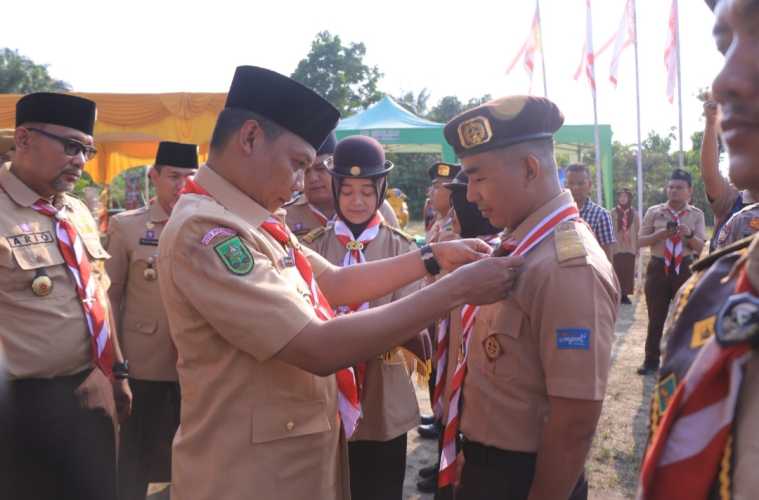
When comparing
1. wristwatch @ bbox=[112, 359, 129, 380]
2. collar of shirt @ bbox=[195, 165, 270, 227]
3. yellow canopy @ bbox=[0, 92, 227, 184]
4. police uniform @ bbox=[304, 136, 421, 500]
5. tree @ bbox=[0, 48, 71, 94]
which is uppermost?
tree @ bbox=[0, 48, 71, 94]

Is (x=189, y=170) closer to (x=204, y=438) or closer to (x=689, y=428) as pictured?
(x=204, y=438)

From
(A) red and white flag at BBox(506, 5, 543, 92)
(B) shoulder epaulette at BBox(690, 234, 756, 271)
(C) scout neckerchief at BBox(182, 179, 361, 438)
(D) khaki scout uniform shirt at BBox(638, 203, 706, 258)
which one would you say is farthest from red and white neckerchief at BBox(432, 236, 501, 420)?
(A) red and white flag at BBox(506, 5, 543, 92)

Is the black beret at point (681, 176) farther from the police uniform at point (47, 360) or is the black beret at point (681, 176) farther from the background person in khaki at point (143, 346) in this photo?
the police uniform at point (47, 360)

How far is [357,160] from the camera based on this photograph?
389 cm

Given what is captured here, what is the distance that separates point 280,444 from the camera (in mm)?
2031

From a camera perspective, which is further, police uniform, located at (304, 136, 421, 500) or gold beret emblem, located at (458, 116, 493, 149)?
Result: police uniform, located at (304, 136, 421, 500)

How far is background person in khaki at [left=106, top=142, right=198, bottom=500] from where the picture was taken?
4285 millimetres

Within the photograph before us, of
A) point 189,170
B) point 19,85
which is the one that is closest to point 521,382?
point 189,170

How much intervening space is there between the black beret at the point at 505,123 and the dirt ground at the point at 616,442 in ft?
10.9

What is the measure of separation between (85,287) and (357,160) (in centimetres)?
181

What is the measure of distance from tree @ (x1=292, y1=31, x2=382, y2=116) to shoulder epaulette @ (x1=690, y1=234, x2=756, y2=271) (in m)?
46.8

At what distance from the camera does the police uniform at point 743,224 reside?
3.48 meters

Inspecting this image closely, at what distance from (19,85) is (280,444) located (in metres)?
45.9

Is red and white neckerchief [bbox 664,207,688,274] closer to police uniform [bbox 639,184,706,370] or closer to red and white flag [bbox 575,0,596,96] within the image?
police uniform [bbox 639,184,706,370]
